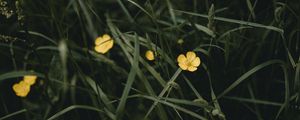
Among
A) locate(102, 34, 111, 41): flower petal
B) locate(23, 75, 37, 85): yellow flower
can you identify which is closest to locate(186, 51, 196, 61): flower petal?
locate(102, 34, 111, 41): flower petal

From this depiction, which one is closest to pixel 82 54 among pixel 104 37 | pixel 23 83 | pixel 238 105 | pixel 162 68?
pixel 104 37

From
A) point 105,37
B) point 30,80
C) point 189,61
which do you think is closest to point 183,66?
point 189,61

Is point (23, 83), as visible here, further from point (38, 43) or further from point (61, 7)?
point (61, 7)

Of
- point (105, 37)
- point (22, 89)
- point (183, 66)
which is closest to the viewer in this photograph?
point (183, 66)

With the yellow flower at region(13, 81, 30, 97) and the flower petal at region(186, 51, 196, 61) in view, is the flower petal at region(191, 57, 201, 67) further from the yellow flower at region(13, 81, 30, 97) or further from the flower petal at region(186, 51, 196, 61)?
the yellow flower at region(13, 81, 30, 97)

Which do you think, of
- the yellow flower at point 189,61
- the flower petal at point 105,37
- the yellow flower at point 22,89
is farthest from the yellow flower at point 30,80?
the yellow flower at point 189,61

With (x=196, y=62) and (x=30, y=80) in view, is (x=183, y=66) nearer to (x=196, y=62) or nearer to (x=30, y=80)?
(x=196, y=62)

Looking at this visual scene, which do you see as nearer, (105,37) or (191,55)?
(191,55)
